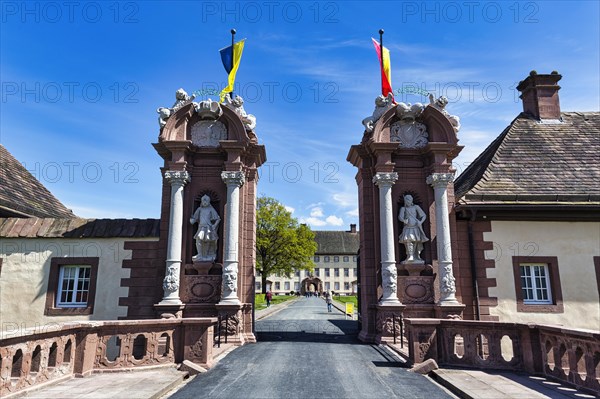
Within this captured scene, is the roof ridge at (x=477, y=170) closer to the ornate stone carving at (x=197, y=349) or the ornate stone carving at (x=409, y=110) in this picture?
the ornate stone carving at (x=409, y=110)

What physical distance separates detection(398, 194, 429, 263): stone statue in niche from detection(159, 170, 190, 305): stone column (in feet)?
22.7

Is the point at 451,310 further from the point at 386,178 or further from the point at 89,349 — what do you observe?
the point at 89,349

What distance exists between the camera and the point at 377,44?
1474cm

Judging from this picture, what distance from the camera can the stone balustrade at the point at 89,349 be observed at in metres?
6.18

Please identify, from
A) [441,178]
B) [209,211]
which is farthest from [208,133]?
[441,178]

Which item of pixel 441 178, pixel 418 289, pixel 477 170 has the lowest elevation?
pixel 418 289

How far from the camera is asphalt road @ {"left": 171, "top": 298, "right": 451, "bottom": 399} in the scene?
265 inches

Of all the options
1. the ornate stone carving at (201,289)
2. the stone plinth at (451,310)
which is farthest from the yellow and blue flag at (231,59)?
the stone plinth at (451,310)

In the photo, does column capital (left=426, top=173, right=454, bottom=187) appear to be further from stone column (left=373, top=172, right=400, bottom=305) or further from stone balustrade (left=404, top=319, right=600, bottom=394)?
stone balustrade (left=404, top=319, right=600, bottom=394)

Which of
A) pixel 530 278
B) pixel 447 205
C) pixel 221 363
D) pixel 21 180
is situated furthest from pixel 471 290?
pixel 21 180

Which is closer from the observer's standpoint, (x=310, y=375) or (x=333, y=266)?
(x=310, y=375)

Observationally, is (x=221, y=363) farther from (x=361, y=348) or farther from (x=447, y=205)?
(x=447, y=205)

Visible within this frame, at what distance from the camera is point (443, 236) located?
12797 millimetres

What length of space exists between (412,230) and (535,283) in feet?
13.2
